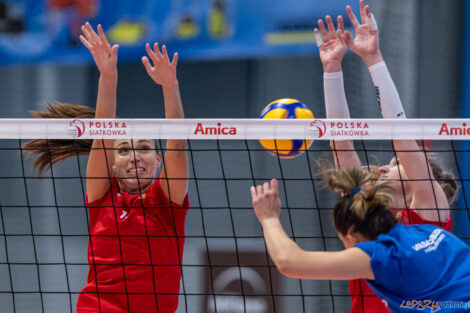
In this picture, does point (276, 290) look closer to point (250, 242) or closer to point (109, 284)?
point (250, 242)

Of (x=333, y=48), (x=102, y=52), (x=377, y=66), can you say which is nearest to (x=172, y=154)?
(x=102, y=52)

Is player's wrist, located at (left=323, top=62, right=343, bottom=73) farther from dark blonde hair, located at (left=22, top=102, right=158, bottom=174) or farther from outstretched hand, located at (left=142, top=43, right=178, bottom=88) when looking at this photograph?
dark blonde hair, located at (left=22, top=102, right=158, bottom=174)

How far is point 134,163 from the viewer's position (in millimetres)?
3293

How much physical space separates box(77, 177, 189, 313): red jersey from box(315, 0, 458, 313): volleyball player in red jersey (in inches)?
33.4

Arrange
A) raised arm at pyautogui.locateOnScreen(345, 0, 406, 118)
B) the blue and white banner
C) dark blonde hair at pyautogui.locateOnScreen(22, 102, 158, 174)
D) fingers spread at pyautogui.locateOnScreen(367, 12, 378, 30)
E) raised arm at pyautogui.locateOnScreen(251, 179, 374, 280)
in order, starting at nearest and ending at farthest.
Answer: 1. raised arm at pyautogui.locateOnScreen(251, 179, 374, 280)
2. raised arm at pyautogui.locateOnScreen(345, 0, 406, 118)
3. fingers spread at pyautogui.locateOnScreen(367, 12, 378, 30)
4. dark blonde hair at pyautogui.locateOnScreen(22, 102, 158, 174)
5. the blue and white banner

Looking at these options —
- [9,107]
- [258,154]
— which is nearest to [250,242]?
[258,154]

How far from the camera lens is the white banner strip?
303cm

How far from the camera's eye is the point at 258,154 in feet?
28.2

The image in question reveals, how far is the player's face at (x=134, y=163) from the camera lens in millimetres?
3309

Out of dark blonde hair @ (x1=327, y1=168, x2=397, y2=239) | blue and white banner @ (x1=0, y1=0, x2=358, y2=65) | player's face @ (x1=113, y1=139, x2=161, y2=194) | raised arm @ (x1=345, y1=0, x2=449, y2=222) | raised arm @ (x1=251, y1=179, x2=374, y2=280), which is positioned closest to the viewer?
raised arm @ (x1=251, y1=179, x2=374, y2=280)

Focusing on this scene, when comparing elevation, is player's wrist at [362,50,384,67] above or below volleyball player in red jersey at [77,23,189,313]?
above

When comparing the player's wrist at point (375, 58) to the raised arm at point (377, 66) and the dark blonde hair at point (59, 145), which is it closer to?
the raised arm at point (377, 66)

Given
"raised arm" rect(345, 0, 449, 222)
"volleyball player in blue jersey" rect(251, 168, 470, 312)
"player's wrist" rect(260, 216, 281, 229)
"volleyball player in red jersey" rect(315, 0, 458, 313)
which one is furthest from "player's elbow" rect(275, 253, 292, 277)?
"raised arm" rect(345, 0, 449, 222)

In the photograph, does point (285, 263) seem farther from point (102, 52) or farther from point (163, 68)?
point (102, 52)
